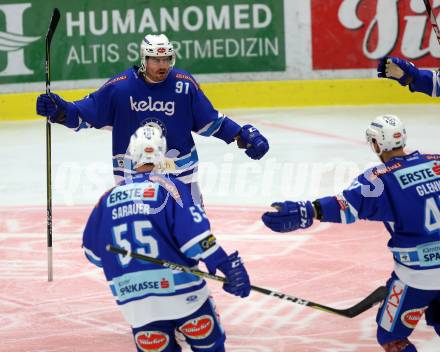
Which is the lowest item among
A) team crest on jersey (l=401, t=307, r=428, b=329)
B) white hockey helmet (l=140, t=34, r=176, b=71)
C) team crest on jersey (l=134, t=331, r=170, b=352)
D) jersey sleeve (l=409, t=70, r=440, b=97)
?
team crest on jersey (l=401, t=307, r=428, b=329)

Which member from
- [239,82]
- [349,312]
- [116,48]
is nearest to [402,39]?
[239,82]

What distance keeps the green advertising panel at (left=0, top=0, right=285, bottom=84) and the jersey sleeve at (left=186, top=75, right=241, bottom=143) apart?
260 inches

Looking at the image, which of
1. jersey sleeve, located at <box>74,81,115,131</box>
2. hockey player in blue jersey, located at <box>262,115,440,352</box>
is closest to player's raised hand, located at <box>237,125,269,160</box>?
jersey sleeve, located at <box>74,81,115,131</box>

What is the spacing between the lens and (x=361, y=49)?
42.8 ft

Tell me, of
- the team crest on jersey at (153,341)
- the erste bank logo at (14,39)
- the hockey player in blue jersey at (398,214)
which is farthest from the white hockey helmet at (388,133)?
the erste bank logo at (14,39)

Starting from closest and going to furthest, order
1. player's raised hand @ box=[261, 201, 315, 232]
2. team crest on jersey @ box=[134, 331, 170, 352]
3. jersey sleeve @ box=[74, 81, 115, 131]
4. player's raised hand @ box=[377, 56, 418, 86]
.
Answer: team crest on jersey @ box=[134, 331, 170, 352], player's raised hand @ box=[261, 201, 315, 232], player's raised hand @ box=[377, 56, 418, 86], jersey sleeve @ box=[74, 81, 115, 131]

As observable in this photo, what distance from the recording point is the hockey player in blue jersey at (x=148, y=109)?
251 inches

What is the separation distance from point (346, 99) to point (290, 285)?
6.50 m

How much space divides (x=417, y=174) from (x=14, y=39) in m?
9.04

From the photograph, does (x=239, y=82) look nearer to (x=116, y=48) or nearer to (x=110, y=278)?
(x=116, y=48)

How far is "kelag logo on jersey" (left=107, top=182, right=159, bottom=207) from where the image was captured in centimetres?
444

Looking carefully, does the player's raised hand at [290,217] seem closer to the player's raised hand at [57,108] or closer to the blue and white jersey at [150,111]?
the blue and white jersey at [150,111]

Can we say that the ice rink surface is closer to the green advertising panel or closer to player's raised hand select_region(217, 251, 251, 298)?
the green advertising panel

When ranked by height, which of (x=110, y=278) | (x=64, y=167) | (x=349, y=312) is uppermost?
(x=110, y=278)
